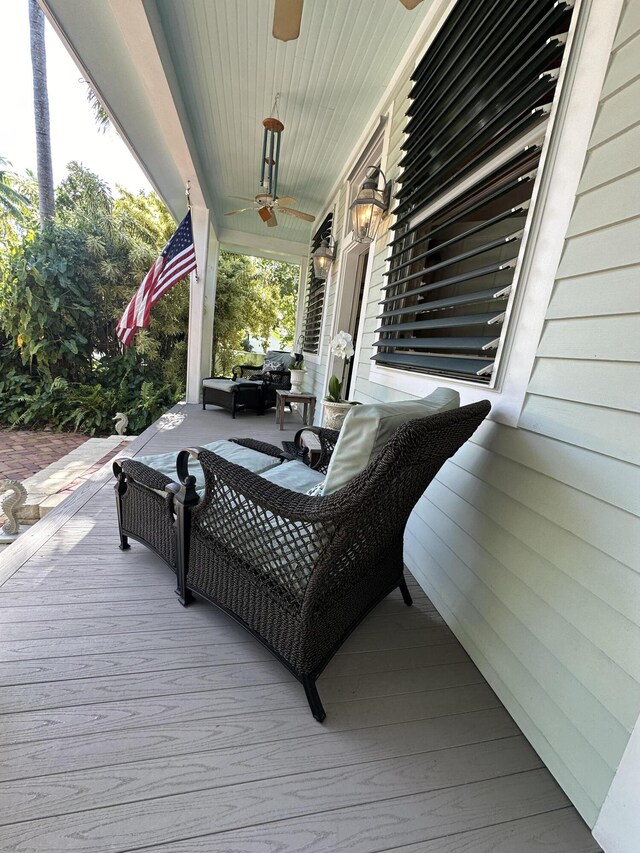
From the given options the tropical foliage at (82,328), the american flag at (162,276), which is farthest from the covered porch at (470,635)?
the tropical foliage at (82,328)

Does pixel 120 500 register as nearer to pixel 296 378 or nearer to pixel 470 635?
pixel 470 635

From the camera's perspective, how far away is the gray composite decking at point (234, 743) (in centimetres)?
89

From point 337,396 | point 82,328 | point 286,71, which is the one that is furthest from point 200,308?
point 337,396

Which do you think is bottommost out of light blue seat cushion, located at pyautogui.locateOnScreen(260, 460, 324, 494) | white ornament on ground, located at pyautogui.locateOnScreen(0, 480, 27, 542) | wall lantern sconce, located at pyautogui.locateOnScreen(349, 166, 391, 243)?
white ornament on ground, located at pyautogui.locateOnScreen(0, 480, 27, 542)

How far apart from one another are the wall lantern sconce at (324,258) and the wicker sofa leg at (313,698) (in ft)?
15.3

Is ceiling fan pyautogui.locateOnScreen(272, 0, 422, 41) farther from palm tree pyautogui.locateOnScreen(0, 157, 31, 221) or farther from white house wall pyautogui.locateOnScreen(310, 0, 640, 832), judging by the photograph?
palm tree pyautogui.locateOnScreen(0, 157, 31, 221)

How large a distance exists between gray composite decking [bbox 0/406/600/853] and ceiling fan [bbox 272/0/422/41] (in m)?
2.44

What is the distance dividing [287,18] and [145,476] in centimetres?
197

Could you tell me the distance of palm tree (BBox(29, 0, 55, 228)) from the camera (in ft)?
22.4

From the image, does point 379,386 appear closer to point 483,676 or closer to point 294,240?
point 483,676

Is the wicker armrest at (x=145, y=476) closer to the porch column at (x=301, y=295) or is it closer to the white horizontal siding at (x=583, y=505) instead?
the white horizontal siding at (x=583, y=505)

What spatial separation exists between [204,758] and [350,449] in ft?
3.18

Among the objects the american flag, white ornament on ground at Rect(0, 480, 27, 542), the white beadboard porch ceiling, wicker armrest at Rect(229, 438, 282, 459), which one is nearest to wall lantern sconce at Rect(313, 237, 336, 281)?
the white beadboard porch ceiling

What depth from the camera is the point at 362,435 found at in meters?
1.05
